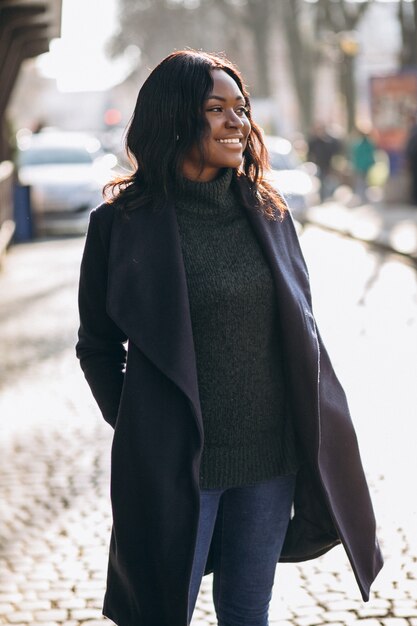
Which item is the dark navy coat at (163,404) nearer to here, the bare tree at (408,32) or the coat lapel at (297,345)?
the coat lapel at (297,345)

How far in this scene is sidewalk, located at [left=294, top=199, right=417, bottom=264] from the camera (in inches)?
679

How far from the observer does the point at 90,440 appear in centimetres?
679

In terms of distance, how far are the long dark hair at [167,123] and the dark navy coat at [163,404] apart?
58 millimetres

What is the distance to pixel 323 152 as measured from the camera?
1109 inches

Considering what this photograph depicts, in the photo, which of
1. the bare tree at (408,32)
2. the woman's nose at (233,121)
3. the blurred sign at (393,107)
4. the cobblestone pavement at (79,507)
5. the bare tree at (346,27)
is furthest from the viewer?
the bare tree at (346,27)

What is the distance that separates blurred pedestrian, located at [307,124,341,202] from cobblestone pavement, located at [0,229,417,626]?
18.0m

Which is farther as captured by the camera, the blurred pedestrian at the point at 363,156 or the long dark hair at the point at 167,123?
the blurred pedestrian at the point at 363,156

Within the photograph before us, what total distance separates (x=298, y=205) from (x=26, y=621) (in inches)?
712

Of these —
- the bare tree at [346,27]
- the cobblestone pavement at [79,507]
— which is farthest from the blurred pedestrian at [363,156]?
the cobblestone pavement at [79,507]

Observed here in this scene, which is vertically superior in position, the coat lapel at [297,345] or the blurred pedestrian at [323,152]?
the coat lapel at [297,345]

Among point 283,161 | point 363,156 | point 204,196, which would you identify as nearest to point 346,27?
point 363,156

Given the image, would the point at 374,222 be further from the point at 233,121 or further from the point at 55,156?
the point at 233,121

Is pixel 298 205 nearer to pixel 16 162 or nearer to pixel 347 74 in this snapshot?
pixel 16 162

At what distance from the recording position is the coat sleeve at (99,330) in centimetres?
282
